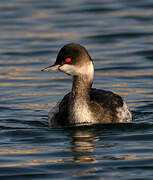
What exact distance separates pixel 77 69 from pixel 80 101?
2.19ft

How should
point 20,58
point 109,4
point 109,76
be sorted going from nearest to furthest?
point 109,76, point 20,58, point 109,4

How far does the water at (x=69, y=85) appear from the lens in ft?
36.1

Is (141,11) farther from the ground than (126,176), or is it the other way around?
(141,11)

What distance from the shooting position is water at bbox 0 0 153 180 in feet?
36.1

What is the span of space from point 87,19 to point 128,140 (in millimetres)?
13847

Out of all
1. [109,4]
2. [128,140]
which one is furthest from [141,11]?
[128,140]

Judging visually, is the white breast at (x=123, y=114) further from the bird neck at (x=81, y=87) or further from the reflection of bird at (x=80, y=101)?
the bird neck at (x=81, y=87)

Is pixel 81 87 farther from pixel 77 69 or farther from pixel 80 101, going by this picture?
pixel 77 69

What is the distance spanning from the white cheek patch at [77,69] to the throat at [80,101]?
5.0 inches

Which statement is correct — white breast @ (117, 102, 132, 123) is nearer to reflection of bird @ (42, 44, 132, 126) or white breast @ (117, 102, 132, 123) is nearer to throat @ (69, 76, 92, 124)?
reflection of bird @ (42, 44, 132, 126)

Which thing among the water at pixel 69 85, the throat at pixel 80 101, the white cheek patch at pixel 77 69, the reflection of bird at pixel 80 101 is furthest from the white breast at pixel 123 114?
the white cheek patch at pixel 77 69

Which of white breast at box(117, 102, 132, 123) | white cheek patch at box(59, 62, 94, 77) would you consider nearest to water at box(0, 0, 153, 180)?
white breast at box(117, 102, 132, 123)

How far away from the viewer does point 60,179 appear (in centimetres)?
1024

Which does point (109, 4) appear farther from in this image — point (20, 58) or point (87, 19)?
point (20, 58)
